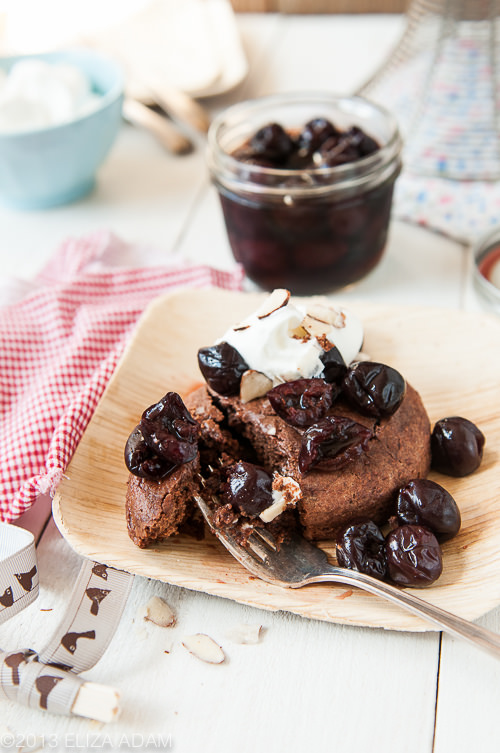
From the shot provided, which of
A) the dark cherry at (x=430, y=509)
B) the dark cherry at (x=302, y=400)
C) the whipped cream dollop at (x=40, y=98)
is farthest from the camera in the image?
the whipped cream dollop at (x=40, y=98)

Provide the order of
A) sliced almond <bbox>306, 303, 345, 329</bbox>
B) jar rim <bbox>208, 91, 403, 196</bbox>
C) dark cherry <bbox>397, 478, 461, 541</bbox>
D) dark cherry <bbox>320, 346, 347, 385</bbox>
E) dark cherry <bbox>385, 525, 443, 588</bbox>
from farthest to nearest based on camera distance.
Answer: jar rim <bbox>208, 91, 403, 196</bbox>, sliced almond <bbox>306, 303, 345, 329</bbox>, dark cherry <bbox>320, 346, 347, 385</bbox>, dark cherry <bbox>397, 478, 461, 541</bbox>, dark cherry <bbox>385, 525, 443, 588</bbox>

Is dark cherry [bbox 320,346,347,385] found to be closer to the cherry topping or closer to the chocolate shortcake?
the chocolate shortcake

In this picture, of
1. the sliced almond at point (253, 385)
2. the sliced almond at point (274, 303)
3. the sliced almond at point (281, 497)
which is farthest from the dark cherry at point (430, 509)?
the sliced almond at point (274, 303)

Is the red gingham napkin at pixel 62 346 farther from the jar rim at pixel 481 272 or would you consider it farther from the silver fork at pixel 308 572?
the jar rim at pixel 481 272

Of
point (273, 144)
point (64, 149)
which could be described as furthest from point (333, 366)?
point (64, 149)

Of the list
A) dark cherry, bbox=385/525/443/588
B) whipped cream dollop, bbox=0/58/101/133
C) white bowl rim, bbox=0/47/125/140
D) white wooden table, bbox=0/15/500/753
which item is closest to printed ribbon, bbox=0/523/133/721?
white wooden table, bbox=0/15/500/753

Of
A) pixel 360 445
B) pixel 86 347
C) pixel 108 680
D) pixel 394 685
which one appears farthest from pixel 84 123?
pixel 394 685

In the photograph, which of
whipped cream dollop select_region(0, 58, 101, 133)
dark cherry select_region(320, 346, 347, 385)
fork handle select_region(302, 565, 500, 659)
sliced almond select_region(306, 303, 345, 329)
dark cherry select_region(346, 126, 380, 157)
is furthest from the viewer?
whipped cream dollop select_region(0, 58, 101, 133)

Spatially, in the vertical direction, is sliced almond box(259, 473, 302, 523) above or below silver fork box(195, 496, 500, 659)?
above
